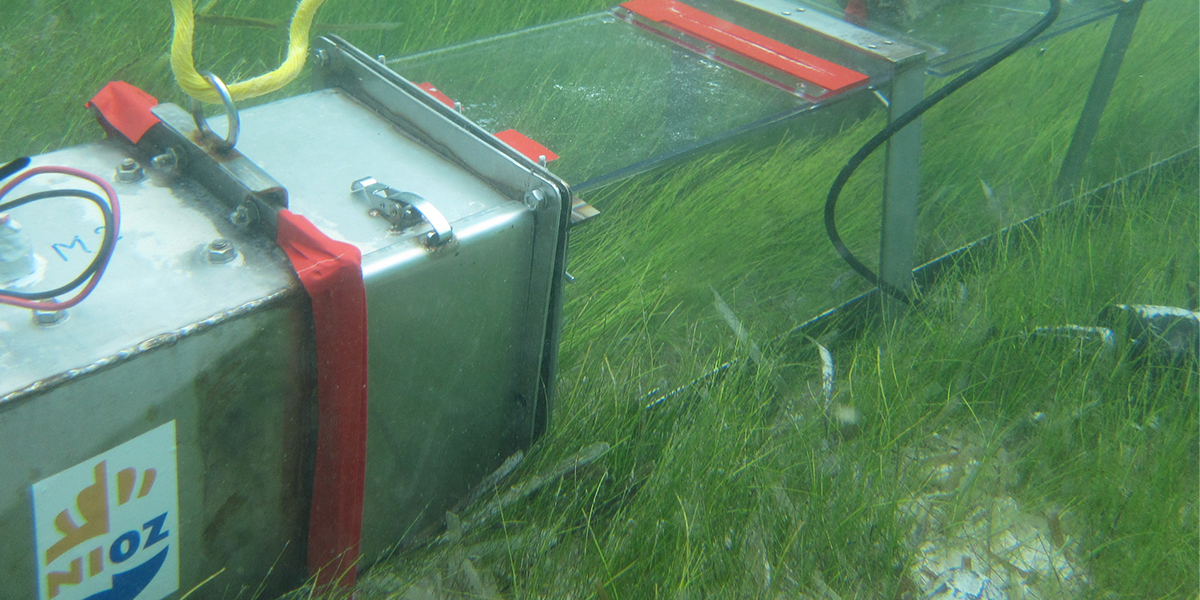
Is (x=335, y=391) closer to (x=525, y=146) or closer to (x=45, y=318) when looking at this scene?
(x=45, y=318)

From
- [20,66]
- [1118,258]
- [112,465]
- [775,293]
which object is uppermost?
[112,465]

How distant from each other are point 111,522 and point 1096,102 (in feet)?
7.34

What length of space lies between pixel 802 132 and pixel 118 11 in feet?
5.19

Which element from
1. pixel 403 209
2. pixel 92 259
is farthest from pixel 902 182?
pixel 92 259

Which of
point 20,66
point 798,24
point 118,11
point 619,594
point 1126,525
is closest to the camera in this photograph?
point 619,594

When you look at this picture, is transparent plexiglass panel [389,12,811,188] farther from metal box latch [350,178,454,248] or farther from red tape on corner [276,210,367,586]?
red tape on corner [276,210,367,586]

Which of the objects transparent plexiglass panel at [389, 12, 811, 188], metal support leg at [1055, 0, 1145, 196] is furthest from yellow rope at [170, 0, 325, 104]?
metal support leg at [1055, 0, 1145, 196]

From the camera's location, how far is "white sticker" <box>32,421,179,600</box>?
673 millimetres

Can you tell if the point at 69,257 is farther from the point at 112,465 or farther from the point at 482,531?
the point at 482,531

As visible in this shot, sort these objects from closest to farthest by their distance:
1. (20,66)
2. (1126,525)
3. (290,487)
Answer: (290,487)
(1126,525)
(20,66)

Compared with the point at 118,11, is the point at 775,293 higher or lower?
lower

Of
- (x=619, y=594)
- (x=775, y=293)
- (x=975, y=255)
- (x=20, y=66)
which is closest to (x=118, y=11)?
(x=20, y=66)

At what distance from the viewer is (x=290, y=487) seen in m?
0.85

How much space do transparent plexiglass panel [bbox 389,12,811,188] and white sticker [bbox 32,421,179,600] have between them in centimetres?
68
